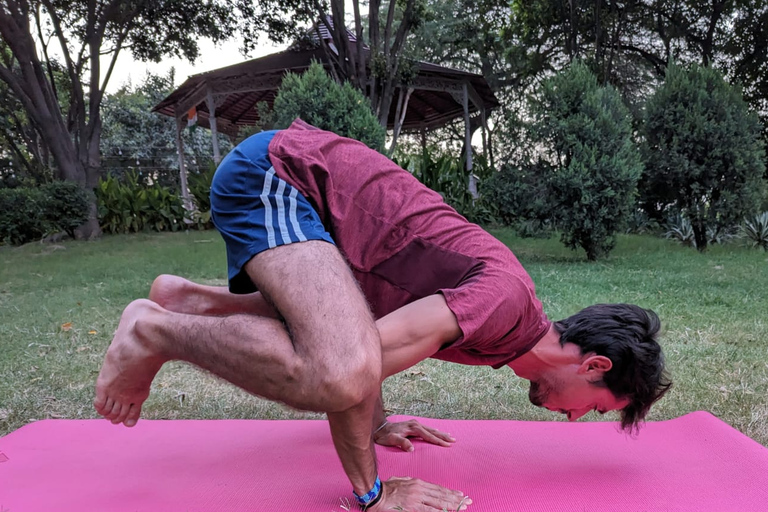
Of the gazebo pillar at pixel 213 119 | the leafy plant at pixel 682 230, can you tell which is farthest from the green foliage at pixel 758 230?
the gazebo pillar at pixel 213 119

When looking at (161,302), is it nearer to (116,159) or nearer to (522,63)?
(522,63)

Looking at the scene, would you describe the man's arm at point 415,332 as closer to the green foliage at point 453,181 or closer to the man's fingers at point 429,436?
the man's fingers at point 429,436

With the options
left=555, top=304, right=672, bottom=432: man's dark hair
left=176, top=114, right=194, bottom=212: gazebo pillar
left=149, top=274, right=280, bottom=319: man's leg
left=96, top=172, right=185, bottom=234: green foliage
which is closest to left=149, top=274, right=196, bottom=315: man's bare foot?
left=149, top=274, right=280, bottom=319: man's leg

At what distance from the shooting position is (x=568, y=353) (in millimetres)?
1684

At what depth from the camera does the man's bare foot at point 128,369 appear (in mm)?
1548

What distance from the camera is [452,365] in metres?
3.24

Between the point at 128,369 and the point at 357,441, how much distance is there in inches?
27.5

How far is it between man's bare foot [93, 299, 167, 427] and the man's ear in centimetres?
121

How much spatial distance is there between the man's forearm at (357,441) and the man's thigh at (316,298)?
0.49 feet

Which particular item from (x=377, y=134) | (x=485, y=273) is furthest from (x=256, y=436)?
(x=377, y=134)

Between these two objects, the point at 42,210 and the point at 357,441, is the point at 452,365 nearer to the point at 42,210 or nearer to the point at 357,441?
the point at 357,441

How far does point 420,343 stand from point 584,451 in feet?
3.15

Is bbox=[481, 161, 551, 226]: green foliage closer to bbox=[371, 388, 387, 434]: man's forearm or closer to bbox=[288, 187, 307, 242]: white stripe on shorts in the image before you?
bbox=[371, 388, 387, 434]: man's forearm

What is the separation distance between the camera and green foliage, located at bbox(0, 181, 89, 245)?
8820mm
